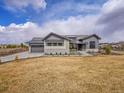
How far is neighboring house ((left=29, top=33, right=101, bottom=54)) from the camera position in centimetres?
3850

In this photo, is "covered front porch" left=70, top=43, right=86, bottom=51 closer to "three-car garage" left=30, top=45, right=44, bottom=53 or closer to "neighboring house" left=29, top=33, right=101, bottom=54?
"neighboring house" left=29, top=33, right=101, bottom=54

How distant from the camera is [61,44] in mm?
38812

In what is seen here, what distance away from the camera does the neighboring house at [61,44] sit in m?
38.5

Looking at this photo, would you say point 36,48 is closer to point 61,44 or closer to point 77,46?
point 61,44

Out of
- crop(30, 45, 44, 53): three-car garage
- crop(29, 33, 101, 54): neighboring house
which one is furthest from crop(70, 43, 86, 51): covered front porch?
crop(30, 45, 44, 53): three-car garage

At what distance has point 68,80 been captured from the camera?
1119cm

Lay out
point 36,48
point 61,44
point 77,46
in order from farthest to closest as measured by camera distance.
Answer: point 77,46, point 36,48, point 61,44

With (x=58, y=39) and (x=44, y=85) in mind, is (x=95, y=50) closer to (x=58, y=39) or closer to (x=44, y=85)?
(x=58, y=39)

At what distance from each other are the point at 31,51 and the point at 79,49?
1397 cm

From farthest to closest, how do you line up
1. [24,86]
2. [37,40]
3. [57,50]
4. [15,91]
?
1. [37,40]
2. [57,50]
3. [24,86]
4. [15,91]

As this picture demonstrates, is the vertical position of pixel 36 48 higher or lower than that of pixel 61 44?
lower

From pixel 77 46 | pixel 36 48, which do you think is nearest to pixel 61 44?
pixel 36 48

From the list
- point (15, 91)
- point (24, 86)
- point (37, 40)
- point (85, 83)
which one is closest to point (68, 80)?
point (85, 83)

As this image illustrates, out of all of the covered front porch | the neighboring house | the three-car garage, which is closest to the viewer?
the neighboring house
